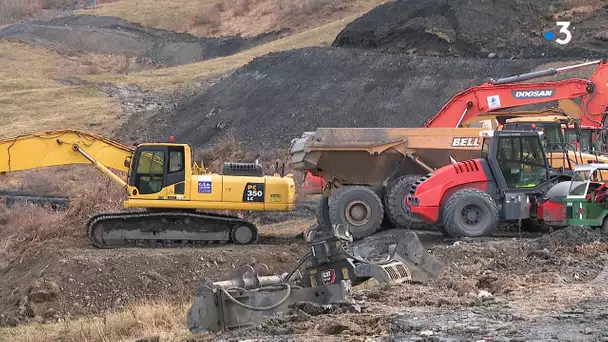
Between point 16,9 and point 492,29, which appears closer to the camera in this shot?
point 492,29

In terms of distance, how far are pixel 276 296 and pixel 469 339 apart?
292 cm

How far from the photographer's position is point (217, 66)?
5394 centimetres

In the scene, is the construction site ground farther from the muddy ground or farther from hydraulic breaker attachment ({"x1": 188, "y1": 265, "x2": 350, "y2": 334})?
hydraulic breaker attachment ({"x1": 188, "y1": 265, "x2": 350, "y2": 334})

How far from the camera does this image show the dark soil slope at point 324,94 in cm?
3325

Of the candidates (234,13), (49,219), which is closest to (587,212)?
(49,219)

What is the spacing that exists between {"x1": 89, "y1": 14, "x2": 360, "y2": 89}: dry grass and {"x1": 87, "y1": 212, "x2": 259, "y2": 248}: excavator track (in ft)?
96.5

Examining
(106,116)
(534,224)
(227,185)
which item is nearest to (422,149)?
(534,224)

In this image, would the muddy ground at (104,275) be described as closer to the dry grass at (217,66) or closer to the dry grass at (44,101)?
the dry grass at (44,101)

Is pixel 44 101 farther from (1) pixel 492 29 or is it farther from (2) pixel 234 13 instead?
(2) pixel 234 13

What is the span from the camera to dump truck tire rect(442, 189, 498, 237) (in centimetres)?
1738

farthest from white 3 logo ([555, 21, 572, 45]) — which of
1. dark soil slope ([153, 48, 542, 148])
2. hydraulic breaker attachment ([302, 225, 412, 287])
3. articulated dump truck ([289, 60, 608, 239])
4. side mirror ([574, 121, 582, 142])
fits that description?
hydraulic breaker attachment ([302, 225, 412, 287])

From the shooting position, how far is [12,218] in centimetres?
2478

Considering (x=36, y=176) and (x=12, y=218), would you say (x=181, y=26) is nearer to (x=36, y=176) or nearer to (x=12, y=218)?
(x=36, y=176)

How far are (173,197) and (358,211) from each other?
370 centimetres
